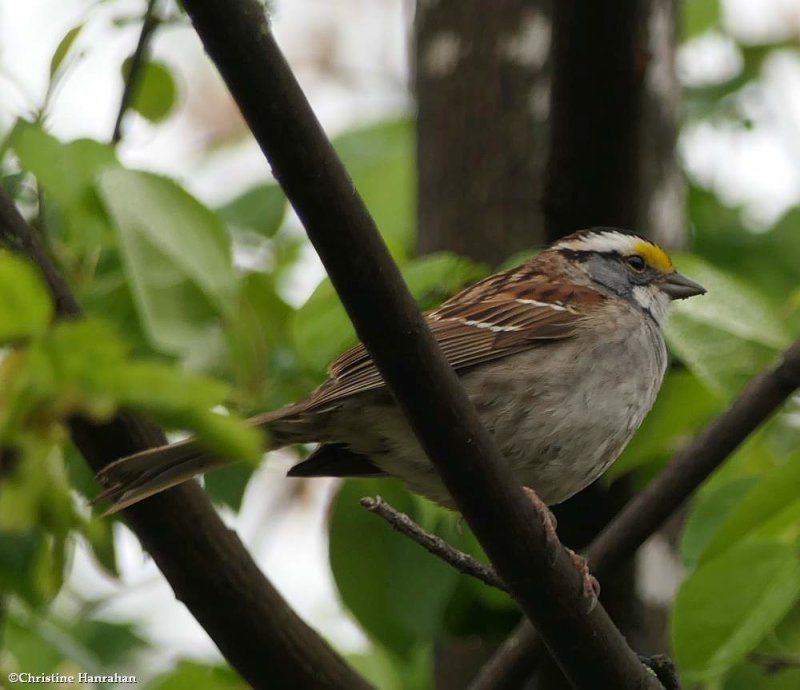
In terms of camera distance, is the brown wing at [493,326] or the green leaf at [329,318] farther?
the brown wing at [493,326]

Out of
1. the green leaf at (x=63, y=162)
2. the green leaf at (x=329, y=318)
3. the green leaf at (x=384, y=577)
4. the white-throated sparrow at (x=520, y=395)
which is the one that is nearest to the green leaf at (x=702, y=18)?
the white-throated sparrow at (x=520, y=395)

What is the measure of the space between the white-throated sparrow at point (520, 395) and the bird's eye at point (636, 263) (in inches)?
7.3

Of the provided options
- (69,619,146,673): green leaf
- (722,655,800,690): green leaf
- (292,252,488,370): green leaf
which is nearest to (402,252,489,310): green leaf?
(292,252,488,370): green leaf

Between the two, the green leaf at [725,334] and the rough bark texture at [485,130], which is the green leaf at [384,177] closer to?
the rough bark texture at [485,130]

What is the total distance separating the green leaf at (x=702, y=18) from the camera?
16.2 ft

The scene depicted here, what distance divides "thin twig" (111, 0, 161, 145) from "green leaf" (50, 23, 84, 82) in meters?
0.33

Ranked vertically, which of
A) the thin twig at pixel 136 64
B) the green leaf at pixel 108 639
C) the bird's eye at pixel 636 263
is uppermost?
the thin twig at pixel 136 64

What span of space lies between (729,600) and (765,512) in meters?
0.20

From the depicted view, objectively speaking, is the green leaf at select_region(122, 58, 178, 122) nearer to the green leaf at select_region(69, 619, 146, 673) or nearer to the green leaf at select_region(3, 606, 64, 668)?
the green leaf at select_region(3, 606, 64, 668)

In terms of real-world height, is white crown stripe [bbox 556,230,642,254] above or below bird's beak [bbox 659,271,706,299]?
above

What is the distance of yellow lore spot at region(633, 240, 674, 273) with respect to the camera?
3420 mm

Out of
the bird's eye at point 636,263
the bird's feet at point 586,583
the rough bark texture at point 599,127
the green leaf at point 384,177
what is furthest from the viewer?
the green leaf at point 384,177

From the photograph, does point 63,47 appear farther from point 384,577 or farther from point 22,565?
point 384,577

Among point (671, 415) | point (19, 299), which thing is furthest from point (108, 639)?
point (19, 299)
